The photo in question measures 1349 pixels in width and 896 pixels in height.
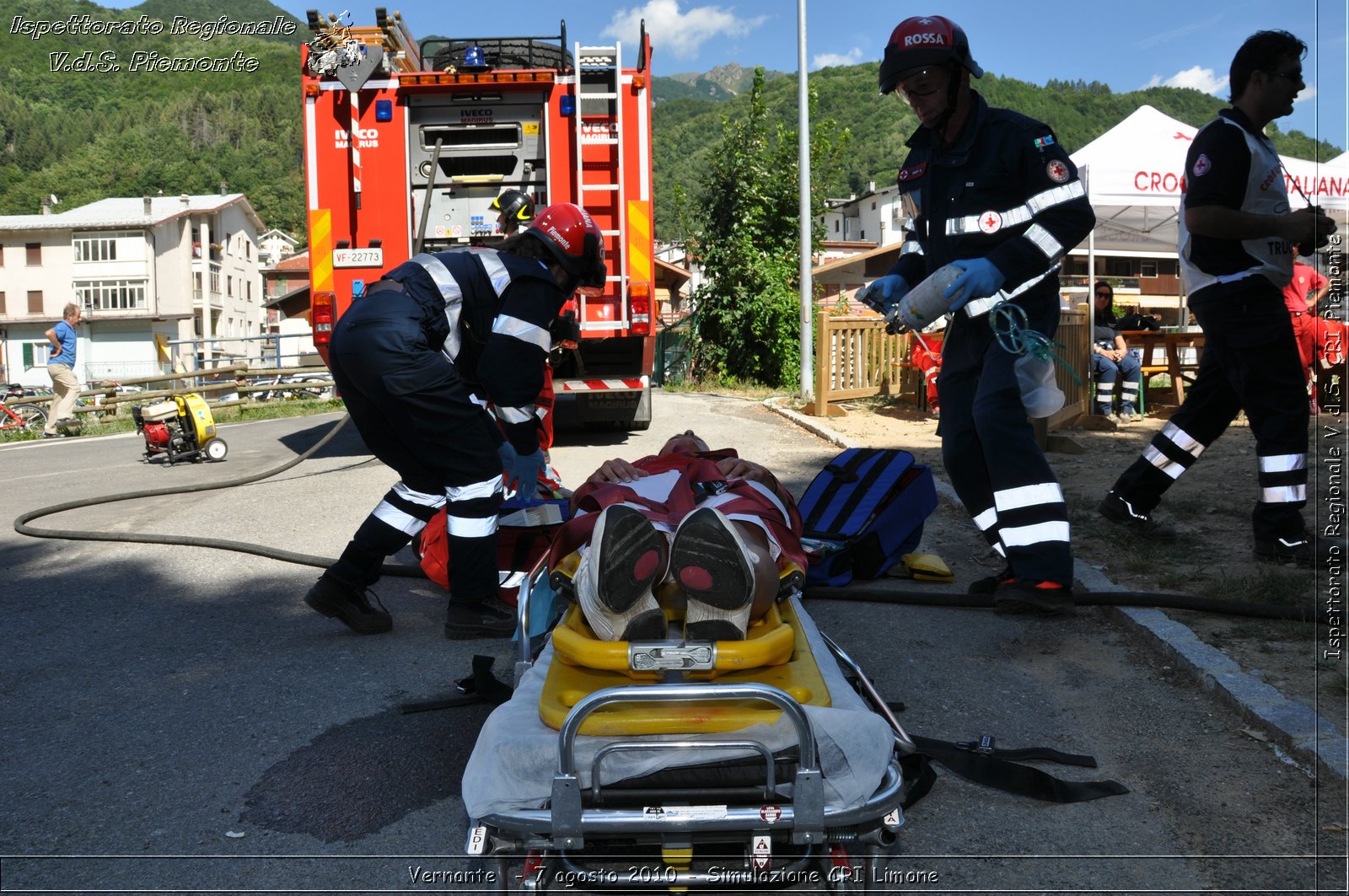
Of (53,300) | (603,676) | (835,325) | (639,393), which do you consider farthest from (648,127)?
(53,300)

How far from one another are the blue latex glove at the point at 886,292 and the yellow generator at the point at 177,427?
311 inches

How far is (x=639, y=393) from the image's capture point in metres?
10.4

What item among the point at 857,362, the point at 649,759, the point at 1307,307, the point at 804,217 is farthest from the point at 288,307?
the point at 649,759

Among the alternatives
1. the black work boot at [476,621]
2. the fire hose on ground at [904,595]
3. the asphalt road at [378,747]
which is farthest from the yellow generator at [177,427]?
the black work boot at [476,621]

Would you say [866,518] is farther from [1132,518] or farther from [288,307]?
[288,307]

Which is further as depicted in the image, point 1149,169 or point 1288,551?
point 1149,169

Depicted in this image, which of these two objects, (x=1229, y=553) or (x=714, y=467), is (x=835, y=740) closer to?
(x=714, y=467)

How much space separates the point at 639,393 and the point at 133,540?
17.6 ft

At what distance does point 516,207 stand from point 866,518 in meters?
4.82

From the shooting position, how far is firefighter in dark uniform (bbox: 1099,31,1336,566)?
15.1ft

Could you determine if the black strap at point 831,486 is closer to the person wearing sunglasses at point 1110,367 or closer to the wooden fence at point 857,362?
the person wearing sunglasses at point 1110,367

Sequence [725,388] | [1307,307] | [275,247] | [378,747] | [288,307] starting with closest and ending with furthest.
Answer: [378,747]
[1307,307]
[725,388]
[288,307]
[275,247]

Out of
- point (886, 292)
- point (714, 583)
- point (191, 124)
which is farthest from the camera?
point (191, 124)

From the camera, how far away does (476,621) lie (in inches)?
162
